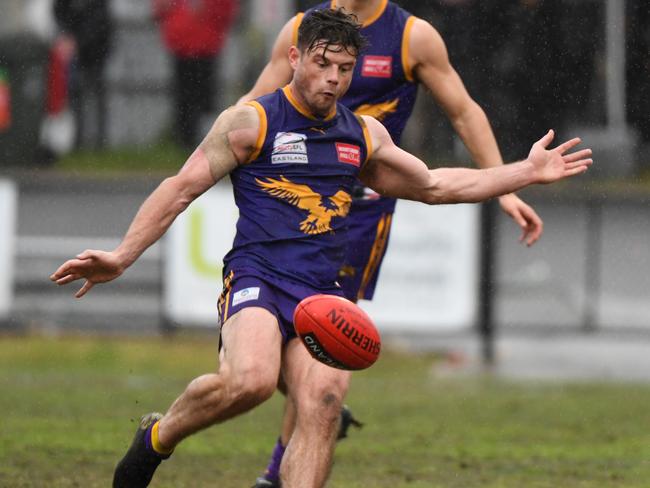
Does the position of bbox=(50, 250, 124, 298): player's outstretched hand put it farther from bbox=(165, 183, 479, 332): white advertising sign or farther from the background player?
bbox=(165, 183, 479, 332): white advertising sign

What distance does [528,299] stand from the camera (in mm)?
13703

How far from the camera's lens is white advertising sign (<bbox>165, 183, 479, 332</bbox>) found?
1291 cm

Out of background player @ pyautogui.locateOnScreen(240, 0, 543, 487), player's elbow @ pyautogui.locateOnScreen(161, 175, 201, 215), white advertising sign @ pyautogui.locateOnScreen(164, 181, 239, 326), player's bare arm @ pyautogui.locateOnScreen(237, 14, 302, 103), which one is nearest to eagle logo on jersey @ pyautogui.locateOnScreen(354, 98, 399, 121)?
background player @ pyautogui.locateOnScreen(240, 0, 543, 487)

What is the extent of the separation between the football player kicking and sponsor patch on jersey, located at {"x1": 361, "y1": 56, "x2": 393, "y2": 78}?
1.11 meters

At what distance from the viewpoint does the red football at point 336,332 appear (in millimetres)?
5520

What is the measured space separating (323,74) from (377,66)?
1.40m

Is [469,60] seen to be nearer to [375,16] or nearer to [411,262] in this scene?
[411,262]

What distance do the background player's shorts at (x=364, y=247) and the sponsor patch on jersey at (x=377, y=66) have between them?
2.30 feet

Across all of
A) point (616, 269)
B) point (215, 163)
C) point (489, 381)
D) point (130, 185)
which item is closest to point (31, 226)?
point (130, 185)

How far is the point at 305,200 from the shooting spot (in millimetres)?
6012

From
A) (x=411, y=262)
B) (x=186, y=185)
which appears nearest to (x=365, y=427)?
(x=411, y=262)

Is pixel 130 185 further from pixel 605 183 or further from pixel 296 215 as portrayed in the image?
pixel 296 215

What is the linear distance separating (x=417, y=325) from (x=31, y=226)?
365 cm

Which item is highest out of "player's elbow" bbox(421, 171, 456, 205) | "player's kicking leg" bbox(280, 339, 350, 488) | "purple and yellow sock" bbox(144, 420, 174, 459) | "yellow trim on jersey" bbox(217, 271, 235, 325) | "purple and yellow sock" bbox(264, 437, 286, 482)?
"player's elbow" bbox(421, 171, 456, 205)
